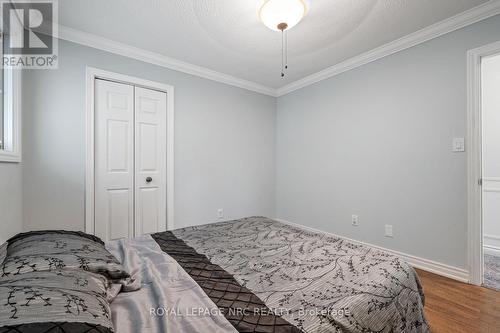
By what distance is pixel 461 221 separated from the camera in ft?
6.75

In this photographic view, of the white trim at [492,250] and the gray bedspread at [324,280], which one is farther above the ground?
the gray bedspread at [324,280]

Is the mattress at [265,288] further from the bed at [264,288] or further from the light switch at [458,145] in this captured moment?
the light switch at [458,145]

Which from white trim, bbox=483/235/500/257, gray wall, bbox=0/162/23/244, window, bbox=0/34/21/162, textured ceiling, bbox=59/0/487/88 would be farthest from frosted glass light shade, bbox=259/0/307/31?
white trim, bbox=483/235/500/257

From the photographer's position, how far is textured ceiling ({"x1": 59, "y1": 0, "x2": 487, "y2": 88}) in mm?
1903

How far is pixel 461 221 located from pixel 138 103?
3617 mm

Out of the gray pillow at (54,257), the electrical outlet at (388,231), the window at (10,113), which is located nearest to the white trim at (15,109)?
the window at (10,113)

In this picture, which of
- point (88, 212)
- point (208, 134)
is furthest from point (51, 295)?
point (208, 134)

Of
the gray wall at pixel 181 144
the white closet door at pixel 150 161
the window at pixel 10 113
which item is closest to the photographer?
the window at pixel 10 113

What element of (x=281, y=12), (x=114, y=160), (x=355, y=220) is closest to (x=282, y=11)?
(x=281, y=12)

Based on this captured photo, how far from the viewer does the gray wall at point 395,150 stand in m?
2.10

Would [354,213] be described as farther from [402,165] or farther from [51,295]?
[51,295]

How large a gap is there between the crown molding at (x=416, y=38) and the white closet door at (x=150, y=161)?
2.25m

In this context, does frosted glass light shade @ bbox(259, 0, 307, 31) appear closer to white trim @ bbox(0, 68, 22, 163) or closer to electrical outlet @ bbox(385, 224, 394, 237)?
white trim @ bbox(0, 68, 22, 163)

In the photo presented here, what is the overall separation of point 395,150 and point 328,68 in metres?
1.44
